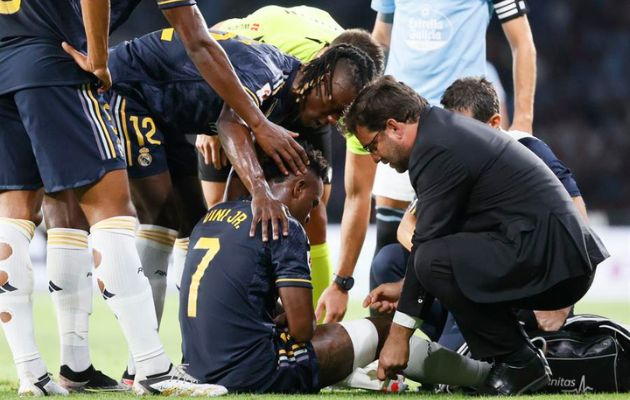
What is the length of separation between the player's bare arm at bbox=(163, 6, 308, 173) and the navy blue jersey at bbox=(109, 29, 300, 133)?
0.97 ft

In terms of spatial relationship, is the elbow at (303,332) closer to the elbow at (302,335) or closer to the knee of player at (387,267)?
the elbow at (302,335)

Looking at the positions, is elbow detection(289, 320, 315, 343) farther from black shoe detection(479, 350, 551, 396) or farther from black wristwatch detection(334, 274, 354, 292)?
black wristwatch detection(334, 274, 354, 292)

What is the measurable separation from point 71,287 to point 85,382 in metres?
0.40

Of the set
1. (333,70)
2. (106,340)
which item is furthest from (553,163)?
(106,340)

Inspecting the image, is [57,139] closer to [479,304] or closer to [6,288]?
[6,288]

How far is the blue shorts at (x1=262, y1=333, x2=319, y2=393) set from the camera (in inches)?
153

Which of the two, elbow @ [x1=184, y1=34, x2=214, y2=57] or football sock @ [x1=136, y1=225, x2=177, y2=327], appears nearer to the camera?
elbow @ [x1=184, y1=34, x2=214, y2=57]

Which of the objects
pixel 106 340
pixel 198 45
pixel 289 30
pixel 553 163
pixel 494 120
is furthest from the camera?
pixel 106 340

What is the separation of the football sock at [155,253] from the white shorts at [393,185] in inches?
58.5

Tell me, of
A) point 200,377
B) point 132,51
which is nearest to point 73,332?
point 200,377

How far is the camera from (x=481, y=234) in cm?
392

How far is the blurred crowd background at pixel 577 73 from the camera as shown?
1444cm

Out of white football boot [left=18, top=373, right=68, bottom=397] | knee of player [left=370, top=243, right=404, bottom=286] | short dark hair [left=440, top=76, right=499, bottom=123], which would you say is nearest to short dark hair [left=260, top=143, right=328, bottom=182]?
short dark hair [left=440, top=76, right=499, bottom=123]

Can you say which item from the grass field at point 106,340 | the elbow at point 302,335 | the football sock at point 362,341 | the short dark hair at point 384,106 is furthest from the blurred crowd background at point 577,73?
the elbow at point 302,335
